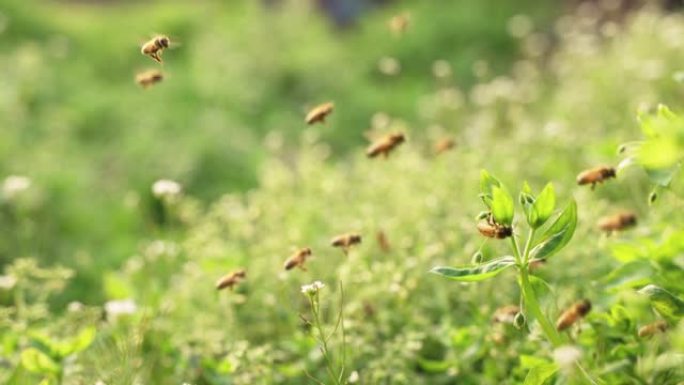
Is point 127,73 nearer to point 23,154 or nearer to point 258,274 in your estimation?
point 23,154

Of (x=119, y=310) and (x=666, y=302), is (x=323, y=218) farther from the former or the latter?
(x=666, y=302)

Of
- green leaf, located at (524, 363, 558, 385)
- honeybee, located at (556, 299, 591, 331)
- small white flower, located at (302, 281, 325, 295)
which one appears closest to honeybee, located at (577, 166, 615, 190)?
honeybee, located at (556, 299, 591, 331)

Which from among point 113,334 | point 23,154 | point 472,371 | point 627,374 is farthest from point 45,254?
point 627,374

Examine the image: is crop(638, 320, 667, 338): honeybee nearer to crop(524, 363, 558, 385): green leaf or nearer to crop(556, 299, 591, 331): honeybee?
crop(556, 299, 591, 331): honeybee

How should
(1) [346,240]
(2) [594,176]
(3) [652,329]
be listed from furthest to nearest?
(1) [346,240], (2) [594,176], (3) [652,329]

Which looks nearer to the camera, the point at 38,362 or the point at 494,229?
the point at 494,229

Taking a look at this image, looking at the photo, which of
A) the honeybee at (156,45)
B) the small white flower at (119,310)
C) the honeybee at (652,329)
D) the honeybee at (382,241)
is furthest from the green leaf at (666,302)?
→ the small white flower at (119,310)

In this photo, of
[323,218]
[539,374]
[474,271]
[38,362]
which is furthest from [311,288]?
[323,218]
